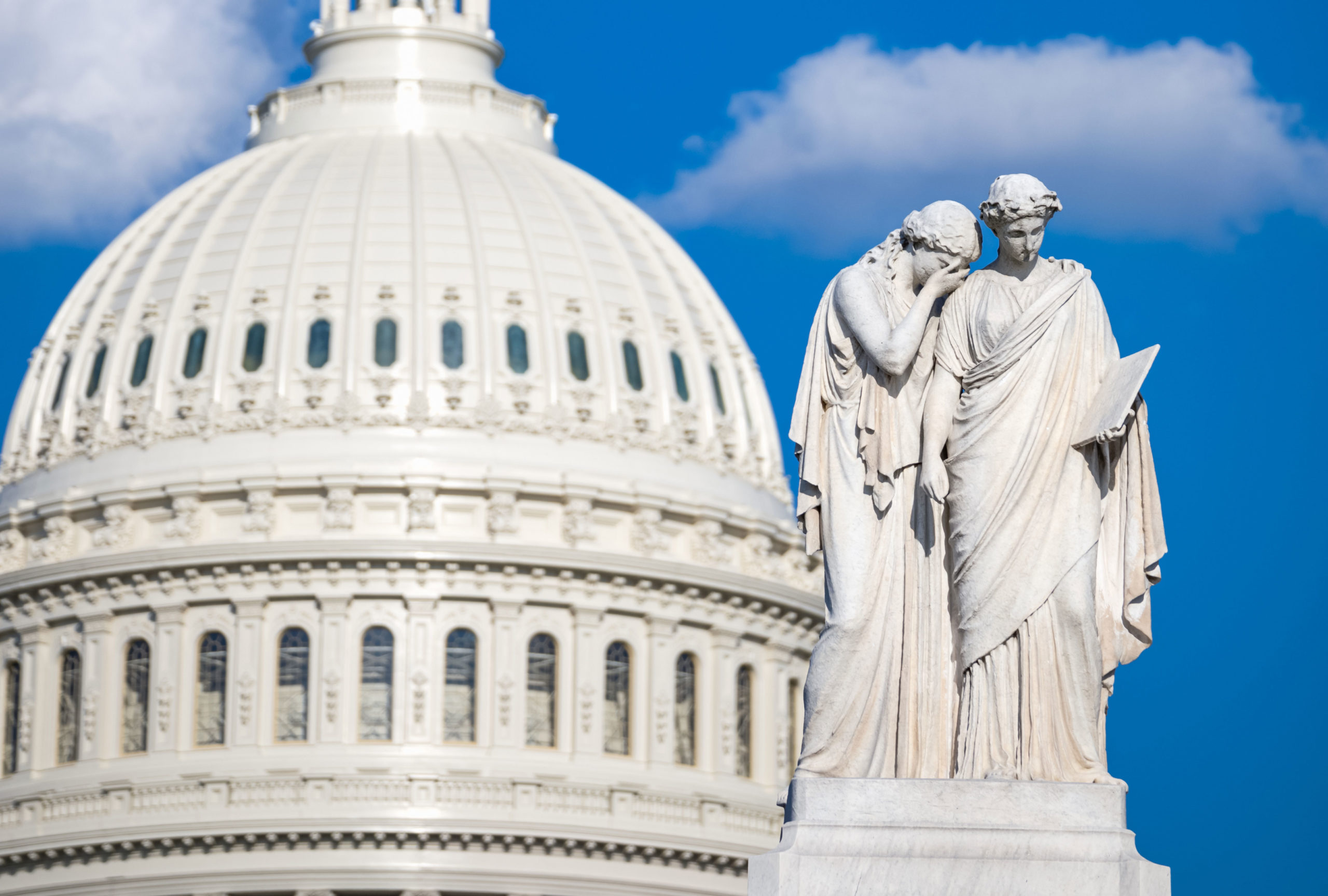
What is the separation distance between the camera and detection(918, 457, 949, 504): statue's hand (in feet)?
42.8

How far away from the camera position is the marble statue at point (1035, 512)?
12.9 m

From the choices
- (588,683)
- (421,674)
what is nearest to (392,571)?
(421,674)

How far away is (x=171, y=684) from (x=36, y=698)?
182 inches

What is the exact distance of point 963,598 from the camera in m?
13.1

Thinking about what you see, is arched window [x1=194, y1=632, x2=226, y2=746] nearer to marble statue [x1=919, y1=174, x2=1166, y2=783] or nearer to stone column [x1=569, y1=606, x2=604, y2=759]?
stone column [x1=569, y1=606, x2=604, y2=759]

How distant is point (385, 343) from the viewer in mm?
92312

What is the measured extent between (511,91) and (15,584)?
959 inches

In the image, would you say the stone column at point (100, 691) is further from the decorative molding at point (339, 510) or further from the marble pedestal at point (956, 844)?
the marble pedestal at point (956, 844)

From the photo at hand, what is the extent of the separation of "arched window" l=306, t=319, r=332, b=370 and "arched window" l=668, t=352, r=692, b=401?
998 centimetres

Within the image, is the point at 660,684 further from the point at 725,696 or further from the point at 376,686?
the point at 376,686

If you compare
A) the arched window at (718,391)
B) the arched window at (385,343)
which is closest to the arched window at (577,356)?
the arched window at (718,391)

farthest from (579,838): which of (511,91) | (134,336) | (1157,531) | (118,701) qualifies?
(1157,531)

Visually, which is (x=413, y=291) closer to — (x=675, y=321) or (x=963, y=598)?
(x=675, y=321)

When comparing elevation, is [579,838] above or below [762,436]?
below
